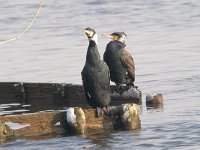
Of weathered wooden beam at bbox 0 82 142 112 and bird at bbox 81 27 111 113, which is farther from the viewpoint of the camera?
weathered wooden beam at bbox 0 82 142 112

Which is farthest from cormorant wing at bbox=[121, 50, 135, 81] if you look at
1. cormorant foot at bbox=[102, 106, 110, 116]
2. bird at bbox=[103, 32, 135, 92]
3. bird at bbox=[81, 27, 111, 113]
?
cormorant foot at bbox=[102, 106, 110, 116]

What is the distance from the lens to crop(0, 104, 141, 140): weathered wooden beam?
14.6m

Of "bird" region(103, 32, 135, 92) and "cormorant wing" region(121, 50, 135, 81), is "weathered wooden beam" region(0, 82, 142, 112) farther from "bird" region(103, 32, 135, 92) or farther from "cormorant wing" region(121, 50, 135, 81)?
"cormorant wing" region(121, 50, 135, 81)

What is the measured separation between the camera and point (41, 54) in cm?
2430

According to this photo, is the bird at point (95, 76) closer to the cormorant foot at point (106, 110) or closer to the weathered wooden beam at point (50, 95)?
the cormorant foot at point (106, 110)

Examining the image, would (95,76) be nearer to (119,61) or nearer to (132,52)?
(119,61)

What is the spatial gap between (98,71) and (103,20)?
17.6 metres

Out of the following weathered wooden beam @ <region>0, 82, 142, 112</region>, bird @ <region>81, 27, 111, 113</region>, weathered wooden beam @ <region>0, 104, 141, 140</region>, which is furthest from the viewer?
weathered wooden beam @ <region>0, 82, 142, 112</region>

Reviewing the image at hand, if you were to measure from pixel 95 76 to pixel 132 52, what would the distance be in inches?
345

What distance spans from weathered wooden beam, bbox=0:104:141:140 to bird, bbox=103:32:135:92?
1.96 meters

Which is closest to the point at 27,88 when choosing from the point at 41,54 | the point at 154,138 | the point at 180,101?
the point at 180,101

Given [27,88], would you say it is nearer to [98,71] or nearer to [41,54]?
[98,71]

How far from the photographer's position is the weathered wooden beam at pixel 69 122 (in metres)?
14.6

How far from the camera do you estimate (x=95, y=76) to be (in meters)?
15.0
